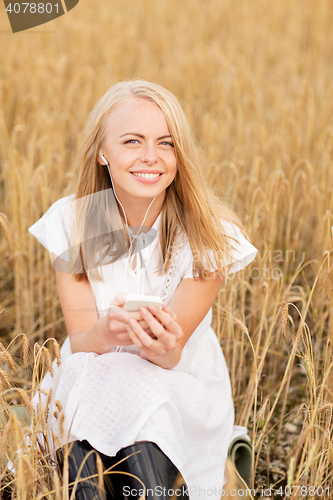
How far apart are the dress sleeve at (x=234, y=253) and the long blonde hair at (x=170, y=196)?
0.01 m

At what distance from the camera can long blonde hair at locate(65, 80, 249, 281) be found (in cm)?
125

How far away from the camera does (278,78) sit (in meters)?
3.41

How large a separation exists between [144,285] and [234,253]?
0.89 feet

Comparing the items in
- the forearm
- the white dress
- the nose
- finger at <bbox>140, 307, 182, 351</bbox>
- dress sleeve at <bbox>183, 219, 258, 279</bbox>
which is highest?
the nose

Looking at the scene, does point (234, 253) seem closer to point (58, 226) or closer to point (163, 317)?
point (163, 317)

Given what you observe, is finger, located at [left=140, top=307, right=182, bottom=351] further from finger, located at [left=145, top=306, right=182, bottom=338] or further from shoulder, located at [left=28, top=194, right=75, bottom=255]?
shoulder, located at [left=28, top=194, right=75, bottom=255]

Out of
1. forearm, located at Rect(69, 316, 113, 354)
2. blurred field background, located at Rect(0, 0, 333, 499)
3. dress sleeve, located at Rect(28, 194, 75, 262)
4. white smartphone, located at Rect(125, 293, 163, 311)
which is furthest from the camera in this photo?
dress sleeve, located at Rect(28, 194, 75, 262)

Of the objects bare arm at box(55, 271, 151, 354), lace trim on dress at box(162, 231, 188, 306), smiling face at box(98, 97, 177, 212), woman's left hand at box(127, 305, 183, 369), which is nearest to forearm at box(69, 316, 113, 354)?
Answer: bare arm at box(55, 271, 151, 354)

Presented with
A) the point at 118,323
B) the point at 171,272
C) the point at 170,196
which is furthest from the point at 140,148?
the point at 118,323

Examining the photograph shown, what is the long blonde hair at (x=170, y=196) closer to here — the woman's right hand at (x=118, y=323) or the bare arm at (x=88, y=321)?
the bare arm at (x=88, y=321)

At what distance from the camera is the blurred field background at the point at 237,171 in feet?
4.10

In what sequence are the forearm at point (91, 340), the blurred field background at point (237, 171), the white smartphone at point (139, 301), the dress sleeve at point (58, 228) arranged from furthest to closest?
1. the dress sleeve at point (58, 228)
2. the blurred field background at point (237, 171)
3. the forearm at point (91, 340)
4. the white smartphone at point (139, 301)

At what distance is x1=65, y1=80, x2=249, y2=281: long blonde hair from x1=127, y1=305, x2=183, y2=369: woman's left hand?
0.26 meters

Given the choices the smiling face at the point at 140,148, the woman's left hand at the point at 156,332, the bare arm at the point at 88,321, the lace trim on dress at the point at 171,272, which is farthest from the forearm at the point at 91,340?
the smiling face at the point at 140,148
